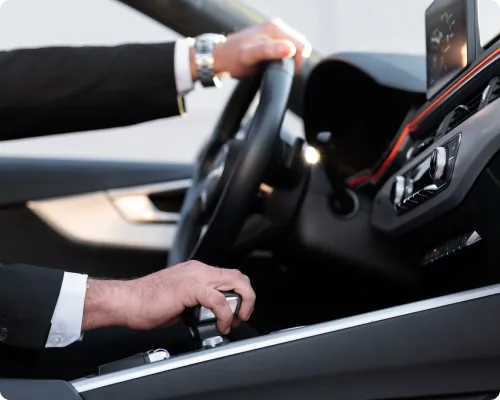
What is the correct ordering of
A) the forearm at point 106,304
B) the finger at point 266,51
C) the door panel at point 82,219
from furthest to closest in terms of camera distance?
1. the door panel at point 82,219
2. the finger at point 266,51
3. the forearm at point 106,304

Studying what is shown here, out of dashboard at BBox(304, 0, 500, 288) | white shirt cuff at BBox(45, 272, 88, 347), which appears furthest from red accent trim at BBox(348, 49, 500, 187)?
white shirt cuff at BBox(45, 272, 88, 347)

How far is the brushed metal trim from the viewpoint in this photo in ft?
5.73

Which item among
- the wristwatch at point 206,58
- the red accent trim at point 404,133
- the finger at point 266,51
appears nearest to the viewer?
the red accent trim at point 404,133

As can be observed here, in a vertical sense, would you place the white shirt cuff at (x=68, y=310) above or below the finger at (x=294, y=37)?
below

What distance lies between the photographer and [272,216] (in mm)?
1215

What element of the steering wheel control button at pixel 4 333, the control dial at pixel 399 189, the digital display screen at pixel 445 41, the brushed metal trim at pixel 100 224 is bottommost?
the brushed metal trim at pixel 100 224

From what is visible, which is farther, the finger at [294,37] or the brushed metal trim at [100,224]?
the brushed metal trim at [100,224]

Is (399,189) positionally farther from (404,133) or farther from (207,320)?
(207,320)

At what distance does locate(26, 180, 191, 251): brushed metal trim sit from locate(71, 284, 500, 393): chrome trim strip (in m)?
0.97

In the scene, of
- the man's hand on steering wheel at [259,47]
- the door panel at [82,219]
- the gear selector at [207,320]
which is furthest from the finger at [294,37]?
the door panel at [82,219]

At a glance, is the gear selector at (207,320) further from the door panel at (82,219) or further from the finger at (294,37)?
the door panel at (82,219)

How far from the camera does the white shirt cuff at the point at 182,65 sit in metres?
1.48

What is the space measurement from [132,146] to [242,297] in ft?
7.60

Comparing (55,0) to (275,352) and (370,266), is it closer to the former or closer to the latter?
(370,266)
